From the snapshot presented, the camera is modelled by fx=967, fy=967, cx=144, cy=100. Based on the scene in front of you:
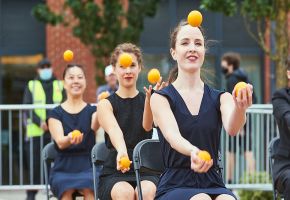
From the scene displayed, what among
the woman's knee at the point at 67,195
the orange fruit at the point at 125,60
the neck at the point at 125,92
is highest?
the orange fruit at the point at 125,60

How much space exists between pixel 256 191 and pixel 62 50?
19.6ft

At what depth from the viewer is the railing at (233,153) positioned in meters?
11.6

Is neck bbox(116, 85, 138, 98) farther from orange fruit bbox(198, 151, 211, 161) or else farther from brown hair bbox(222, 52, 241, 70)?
brown hair bbox(222, 52, 241, 70)

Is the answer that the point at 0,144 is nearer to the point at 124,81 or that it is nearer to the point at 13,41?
the point at 124,81

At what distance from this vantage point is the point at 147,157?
713cm

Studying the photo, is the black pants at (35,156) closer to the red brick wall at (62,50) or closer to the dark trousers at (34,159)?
the dark trousers at (34,159)

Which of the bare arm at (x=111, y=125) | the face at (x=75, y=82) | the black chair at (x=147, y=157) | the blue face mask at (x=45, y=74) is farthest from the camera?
A: the blue face mask at (x=45, y=74)

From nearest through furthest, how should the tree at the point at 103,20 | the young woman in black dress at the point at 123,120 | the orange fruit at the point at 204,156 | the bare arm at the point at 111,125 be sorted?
1. the orange fruit at the point at 204,156
2. the bare arm at the point at 111,125
3. the young woman in black dress at the point at 123,120
4. the tree at the point at 103,20

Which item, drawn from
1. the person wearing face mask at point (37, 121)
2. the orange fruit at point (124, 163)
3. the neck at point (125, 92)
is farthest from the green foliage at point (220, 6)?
the orange fruit at point (124, 163)

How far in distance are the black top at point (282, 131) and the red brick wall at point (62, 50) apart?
8.69 meters

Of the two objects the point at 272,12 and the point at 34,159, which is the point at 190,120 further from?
the point at 272,12

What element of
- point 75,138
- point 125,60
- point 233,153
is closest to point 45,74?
point 233,153

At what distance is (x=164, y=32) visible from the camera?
17.0 metres

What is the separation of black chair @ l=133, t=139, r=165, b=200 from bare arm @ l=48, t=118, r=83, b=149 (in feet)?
4.15
